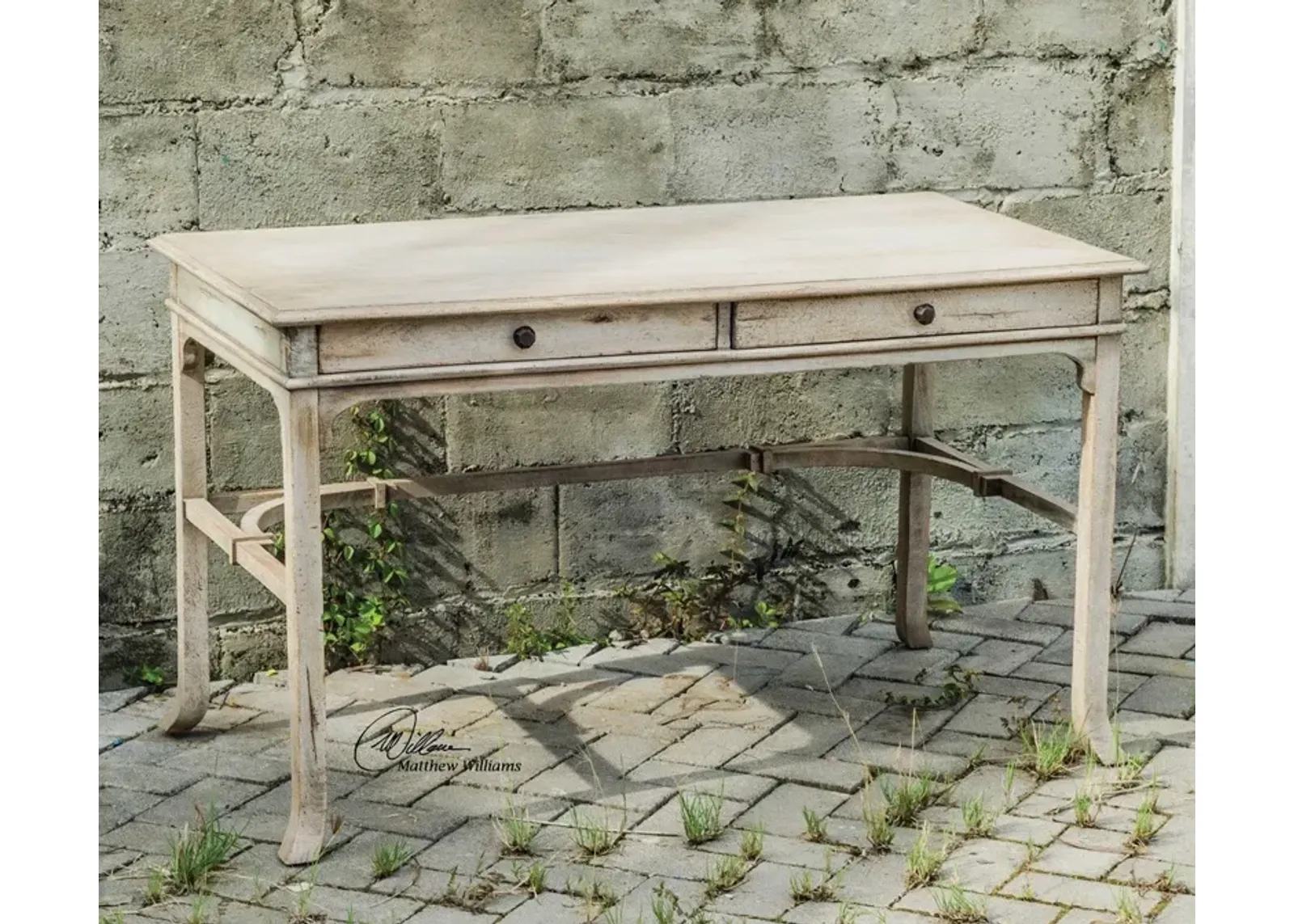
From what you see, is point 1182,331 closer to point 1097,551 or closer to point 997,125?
point 997,125

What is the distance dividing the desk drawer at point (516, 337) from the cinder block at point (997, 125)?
168 centimetres

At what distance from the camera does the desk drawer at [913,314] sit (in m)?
4.56

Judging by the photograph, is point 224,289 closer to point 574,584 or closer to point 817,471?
point 574,584

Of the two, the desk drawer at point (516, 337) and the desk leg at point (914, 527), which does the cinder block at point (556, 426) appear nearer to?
the desk leg at point (914, 527)

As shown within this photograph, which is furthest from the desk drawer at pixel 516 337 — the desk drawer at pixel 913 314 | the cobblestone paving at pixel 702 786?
the cobblestone paving at pixel 702 786

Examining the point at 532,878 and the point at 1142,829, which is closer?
the point at 532,878

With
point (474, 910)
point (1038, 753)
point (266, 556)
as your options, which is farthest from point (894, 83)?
point (474, 910)

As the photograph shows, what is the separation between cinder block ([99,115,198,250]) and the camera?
17.6 ft

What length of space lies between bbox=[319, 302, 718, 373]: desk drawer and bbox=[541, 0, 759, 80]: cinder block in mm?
1379

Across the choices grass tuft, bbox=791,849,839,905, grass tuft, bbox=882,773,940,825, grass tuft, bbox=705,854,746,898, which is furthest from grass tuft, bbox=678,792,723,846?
grass tuft, bbox=882,773,940,825

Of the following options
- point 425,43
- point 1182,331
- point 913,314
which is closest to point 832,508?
point 1182,331

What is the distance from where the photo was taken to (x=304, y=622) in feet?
14.6

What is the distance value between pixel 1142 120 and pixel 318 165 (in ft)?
7.54

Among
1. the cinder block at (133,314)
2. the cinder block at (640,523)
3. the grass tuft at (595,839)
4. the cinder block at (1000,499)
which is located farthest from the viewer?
the cinder block at (1000,499)
